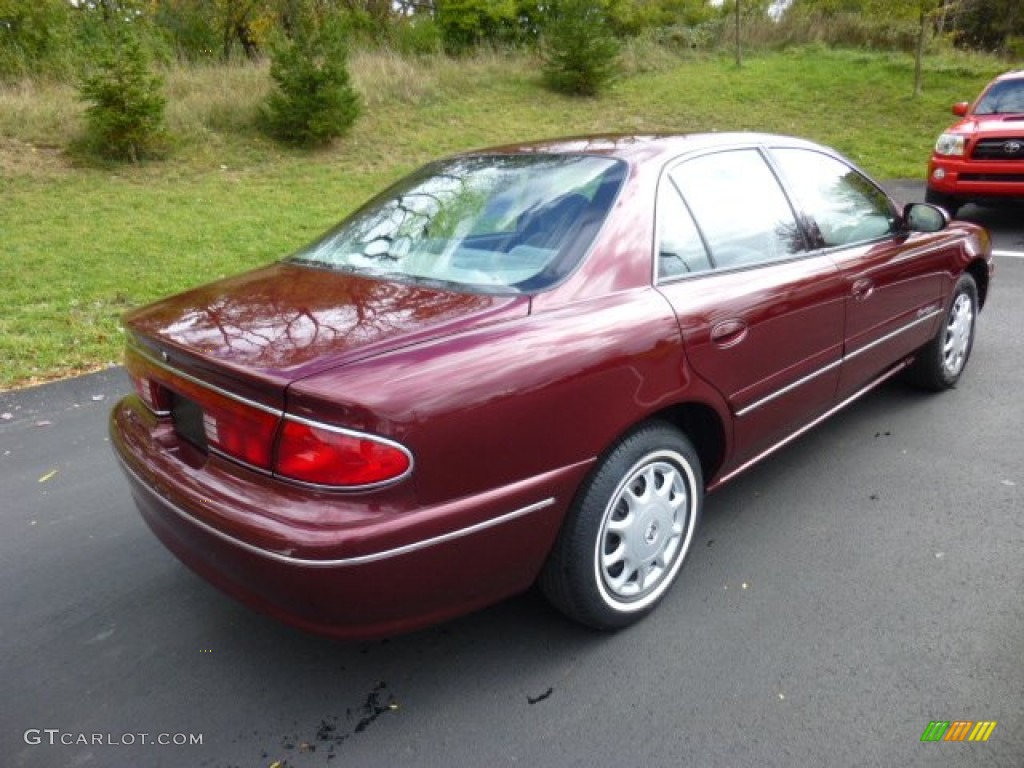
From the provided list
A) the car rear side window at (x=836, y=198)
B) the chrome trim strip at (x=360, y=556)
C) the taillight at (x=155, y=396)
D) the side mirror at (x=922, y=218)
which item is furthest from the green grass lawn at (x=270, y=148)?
the chrome trim strip at (x=360, y=556)

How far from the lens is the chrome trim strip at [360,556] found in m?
1.85

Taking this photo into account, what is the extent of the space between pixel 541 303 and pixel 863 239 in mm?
1971

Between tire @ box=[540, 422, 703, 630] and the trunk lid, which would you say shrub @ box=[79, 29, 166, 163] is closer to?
the trunk lid

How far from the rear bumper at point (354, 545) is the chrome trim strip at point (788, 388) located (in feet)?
2.87

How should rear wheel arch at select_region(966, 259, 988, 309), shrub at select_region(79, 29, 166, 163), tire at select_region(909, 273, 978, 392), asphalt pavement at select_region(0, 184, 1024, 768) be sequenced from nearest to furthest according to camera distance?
1. asphalt pavement at select_region(0, 184, 1024, 768)
2. tire at select_region(909, 273, 978, 392)
3. rear wheel arch at select_region(966, 259, 988, 309)
4. shrub at select_region(79, 29, 166, 163)

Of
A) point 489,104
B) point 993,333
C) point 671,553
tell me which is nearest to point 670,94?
point 489,104

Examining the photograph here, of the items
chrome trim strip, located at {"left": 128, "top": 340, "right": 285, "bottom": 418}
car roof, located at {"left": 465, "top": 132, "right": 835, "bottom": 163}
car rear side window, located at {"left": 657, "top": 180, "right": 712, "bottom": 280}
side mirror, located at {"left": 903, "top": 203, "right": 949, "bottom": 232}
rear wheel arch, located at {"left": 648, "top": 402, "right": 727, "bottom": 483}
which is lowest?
rear wheel arch, located at {"left": 648, "top": 402, "right": 727, "bottom": 483}

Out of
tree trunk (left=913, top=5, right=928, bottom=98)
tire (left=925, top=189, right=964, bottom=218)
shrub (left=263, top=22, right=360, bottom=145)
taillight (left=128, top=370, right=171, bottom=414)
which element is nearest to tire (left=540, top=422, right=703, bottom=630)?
taillight (left=128, top=370, right=171, bottom=414)

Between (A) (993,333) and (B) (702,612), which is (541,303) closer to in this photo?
(B) (702,612)

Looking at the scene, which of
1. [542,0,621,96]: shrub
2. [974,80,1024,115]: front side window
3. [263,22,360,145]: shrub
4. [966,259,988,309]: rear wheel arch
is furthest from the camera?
[542,0,621,96]: shrub

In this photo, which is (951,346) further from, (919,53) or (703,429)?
(919,53)

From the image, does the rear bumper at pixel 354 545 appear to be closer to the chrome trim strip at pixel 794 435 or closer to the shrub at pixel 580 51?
the chrome trim strip at pixel 794 435

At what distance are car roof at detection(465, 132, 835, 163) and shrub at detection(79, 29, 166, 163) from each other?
10219 mm

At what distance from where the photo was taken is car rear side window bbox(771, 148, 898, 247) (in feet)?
10.8
